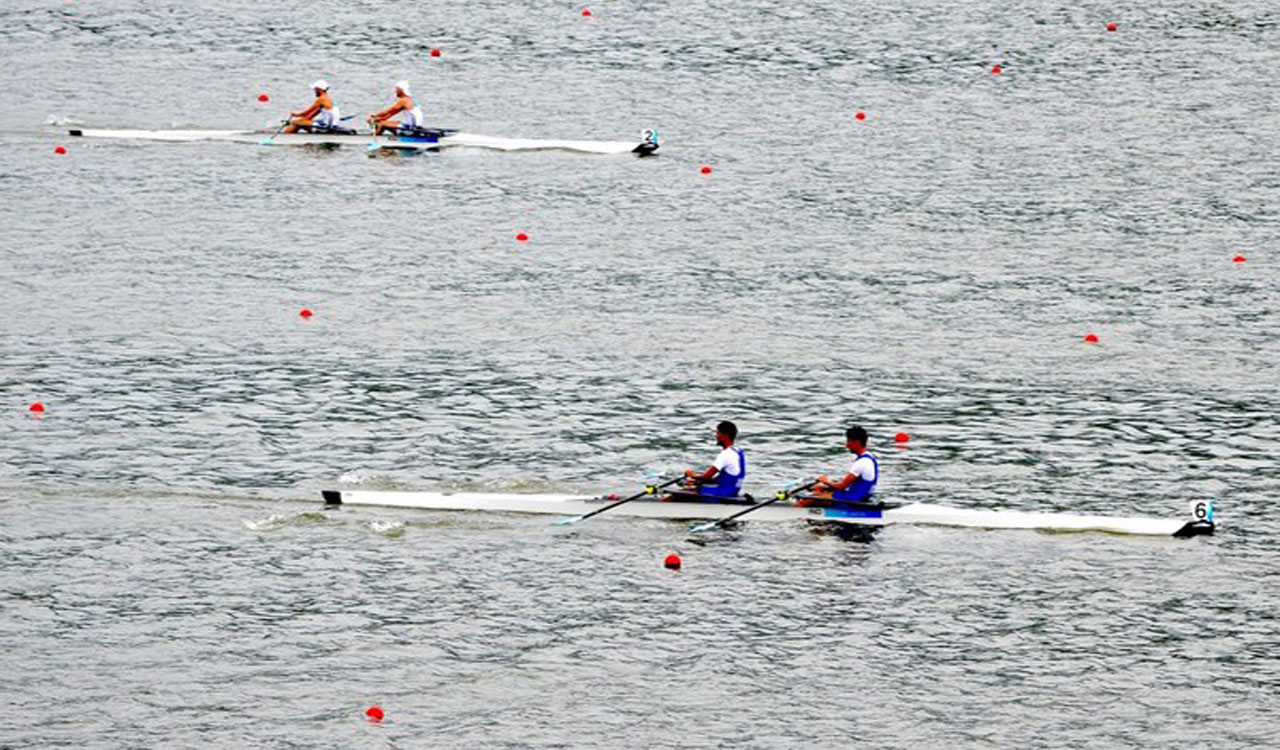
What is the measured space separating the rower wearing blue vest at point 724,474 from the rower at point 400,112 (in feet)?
71.9

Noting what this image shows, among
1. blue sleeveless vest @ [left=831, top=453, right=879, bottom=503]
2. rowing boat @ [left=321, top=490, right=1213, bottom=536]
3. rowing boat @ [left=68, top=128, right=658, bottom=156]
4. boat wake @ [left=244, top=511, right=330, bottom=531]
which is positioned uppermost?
rowing boat @ [left=68, top=128, right=658, bottom=156]

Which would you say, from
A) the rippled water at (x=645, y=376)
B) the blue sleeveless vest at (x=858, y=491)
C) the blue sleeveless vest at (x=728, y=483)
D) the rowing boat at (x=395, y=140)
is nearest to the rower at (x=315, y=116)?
the rowing boat at (x=395, y=140)

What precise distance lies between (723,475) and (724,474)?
25mm

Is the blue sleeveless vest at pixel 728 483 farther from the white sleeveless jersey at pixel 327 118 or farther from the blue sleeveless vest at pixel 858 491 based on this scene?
the white sleeveless jersey at pixel 327 118

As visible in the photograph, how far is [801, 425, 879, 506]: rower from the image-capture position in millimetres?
26562

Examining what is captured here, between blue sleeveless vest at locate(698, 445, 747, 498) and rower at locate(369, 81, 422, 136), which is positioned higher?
rower at locate(369, 81, 422, 136)

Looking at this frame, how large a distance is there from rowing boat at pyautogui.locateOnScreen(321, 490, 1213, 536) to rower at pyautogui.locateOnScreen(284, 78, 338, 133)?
21.6 metres

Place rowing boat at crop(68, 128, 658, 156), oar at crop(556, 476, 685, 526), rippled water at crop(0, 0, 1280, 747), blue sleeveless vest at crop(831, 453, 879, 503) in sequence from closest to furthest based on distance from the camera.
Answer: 1. rippled water at crop(0, 0, 1280, 747)
2. blue sleeveless vest at crop(831, 453, 879, 503)
3. oar at crop(556, 476, 685, 526)
4. rowing boat at crop(68, 128, 658, 156)

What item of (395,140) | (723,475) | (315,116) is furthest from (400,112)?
(723,475)

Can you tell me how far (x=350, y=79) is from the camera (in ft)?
177

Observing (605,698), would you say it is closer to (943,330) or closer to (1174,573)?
(1174,573)

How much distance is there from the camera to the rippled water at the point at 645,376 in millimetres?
22797

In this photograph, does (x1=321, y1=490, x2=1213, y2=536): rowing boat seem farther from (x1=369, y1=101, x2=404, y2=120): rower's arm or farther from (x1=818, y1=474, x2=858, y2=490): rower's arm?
(x1=369, y1=101, x2=404, y2=120): rower's arm

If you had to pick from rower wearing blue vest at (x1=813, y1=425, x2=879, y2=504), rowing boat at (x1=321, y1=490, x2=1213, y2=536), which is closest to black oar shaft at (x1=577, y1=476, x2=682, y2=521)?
rowing boat at (x1=321, y1=490, x2=1213, y2=536)
